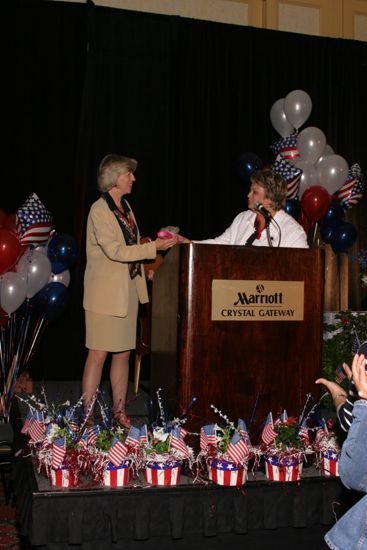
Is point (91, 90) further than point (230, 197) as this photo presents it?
No

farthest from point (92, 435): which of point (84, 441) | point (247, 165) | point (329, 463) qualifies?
point (247, 165)

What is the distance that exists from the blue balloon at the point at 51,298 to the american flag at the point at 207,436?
2.47 metres

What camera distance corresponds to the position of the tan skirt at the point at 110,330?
357 cm

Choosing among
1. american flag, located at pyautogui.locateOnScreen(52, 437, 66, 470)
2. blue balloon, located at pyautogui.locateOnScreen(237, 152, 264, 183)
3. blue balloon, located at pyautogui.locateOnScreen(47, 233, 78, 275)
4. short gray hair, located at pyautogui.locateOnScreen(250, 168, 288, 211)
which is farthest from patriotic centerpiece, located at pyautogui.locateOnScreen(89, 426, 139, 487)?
blue balloon, located at pyautogui.locateOnScreen(237, 152, 264, 183)

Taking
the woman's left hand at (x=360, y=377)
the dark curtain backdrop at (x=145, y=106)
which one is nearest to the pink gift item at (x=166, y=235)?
the woman's left hand at (x=360, y=377)

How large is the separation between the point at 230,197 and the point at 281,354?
4.00 meters

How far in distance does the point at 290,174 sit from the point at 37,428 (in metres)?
3.55

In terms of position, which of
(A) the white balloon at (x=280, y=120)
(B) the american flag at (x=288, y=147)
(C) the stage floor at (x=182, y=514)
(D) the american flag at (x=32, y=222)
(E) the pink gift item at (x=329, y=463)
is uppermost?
(A) the white balloon at (x=280, y=120)

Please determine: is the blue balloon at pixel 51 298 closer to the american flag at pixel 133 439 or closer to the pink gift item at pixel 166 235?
the pink gift item at pixel 166 235

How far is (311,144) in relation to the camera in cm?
587

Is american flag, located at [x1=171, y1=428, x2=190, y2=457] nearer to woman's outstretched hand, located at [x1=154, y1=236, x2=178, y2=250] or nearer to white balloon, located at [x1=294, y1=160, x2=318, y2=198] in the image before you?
woman's outstretched hand, located at [x1=154, y1=236, x2=178, y2=250]

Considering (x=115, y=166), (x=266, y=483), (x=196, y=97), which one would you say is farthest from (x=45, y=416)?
(x=196, y=97)

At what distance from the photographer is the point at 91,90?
19.8 ft

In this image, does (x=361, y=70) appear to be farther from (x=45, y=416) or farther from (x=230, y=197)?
(x=45, y=416)
